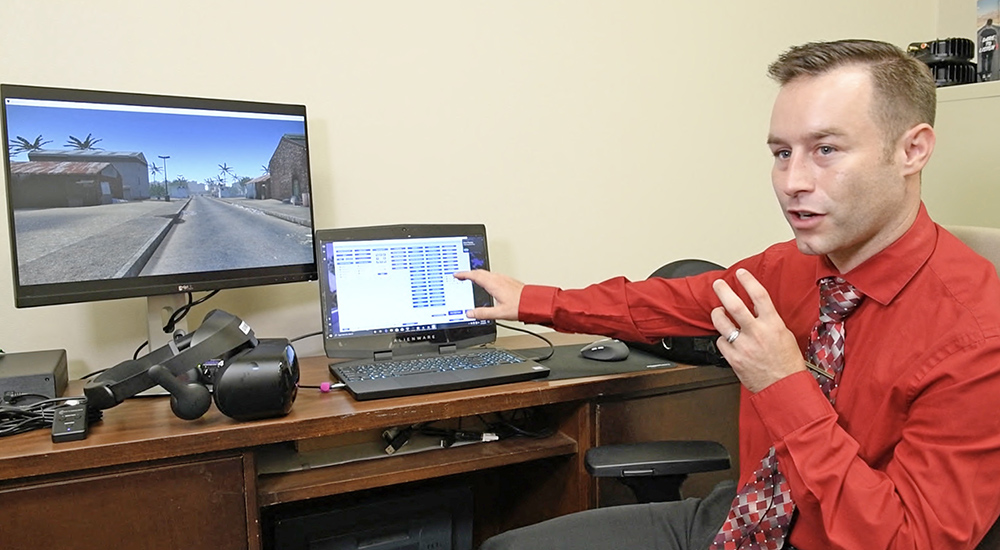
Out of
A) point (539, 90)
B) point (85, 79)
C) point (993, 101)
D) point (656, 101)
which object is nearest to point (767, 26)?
point (656, 101)

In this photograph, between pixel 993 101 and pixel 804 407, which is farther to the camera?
pixel 993 101

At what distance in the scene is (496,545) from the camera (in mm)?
1258

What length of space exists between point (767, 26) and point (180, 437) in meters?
2.12

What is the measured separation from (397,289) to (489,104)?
0.63m

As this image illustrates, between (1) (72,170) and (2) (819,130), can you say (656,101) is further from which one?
(1) (72,170)

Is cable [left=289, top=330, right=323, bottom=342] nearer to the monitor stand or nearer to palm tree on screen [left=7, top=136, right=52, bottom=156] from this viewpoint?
the monitor stand

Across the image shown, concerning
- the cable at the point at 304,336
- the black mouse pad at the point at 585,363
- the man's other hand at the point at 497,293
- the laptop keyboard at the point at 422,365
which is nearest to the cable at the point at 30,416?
the laptop keyboard at the point at 422,365

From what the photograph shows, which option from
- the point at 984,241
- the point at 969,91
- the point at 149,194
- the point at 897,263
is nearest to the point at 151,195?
the point at 149,194

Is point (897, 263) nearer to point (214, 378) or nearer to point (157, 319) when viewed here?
point (214, 378)

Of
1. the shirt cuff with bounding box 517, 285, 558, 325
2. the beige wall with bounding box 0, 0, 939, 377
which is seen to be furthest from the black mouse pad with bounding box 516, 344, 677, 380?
the beige wall with bounding box 0, 0, 939, 377

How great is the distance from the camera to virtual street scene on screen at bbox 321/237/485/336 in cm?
161

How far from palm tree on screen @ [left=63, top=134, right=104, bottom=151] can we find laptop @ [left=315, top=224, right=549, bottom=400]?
1.55ft

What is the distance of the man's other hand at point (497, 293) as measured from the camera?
1.54 metres

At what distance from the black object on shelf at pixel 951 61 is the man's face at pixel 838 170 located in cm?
134
